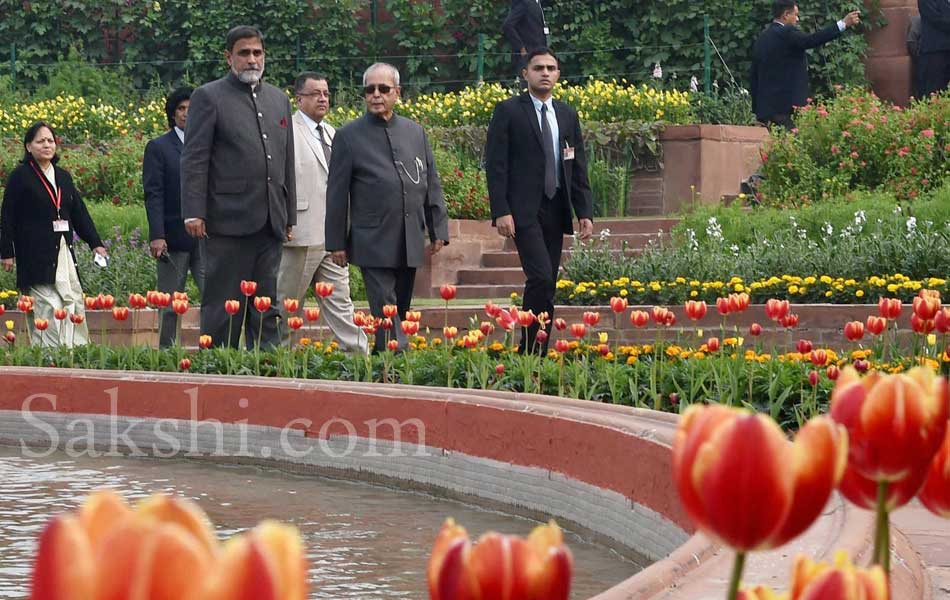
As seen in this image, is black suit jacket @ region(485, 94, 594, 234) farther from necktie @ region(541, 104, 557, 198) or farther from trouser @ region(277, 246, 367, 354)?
trouser @ region(277, 246, 367, 354)

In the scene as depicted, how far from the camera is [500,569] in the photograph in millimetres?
958

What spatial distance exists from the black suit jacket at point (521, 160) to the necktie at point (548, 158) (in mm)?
24

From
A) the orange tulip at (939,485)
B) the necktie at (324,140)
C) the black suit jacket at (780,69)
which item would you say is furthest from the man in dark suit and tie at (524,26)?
the orange tulip at (939,485)

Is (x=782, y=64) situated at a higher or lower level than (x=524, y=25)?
lower

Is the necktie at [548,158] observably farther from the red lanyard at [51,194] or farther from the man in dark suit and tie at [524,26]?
the man in dark suit and tie at [524,26]

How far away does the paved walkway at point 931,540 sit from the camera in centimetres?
356

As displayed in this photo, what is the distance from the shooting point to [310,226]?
32.5 feet

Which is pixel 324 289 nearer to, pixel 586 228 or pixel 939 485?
pixel 586 228

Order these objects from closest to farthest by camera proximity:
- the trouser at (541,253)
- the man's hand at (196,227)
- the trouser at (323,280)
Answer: the man's hand at (196,227) → the trouser at (541,253) → the trouser at (323,280)

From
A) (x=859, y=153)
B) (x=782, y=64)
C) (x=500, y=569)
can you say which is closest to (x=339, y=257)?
(x=859, y=153)

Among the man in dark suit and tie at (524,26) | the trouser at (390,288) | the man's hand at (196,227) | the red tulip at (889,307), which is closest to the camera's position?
the red tulip at (889,307)

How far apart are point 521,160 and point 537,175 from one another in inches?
5.0

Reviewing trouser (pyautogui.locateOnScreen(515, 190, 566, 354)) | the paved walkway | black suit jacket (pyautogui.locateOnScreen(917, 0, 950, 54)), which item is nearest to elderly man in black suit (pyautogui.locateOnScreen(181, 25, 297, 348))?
trouser (pyautogui.locateOnScreen(515, 190, 566, 354))

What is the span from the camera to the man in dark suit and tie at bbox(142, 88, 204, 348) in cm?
1060
